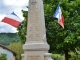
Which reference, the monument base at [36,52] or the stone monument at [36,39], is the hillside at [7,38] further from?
the monument base at [36,52]

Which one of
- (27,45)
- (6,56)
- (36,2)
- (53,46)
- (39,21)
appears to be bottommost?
(6,56)

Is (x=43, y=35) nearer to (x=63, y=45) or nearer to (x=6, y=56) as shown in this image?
(x=63, y=45)

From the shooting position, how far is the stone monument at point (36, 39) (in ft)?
57.3

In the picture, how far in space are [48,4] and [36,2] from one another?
11.3 m

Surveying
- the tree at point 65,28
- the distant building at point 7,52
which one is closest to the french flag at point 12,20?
the tree at point 65,28

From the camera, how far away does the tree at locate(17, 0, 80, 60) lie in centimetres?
2734

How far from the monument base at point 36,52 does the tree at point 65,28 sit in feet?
30.3

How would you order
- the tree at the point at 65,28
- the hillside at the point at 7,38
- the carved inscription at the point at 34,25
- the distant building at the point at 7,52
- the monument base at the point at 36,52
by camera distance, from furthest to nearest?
the hillside at the point at 7,38 → the distant building at the point at 7,52 → the tree at the point at 65,28 → the carved inscription at the point at 34,25 → the monument base at the point at 36,52

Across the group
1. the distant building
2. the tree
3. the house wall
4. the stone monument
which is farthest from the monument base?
the house wall

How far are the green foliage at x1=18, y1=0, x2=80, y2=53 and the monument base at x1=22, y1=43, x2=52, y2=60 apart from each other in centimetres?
925

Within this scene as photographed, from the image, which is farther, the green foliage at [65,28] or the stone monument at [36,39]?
the green foliage at [65,28]

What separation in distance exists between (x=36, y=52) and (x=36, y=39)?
0.76 m

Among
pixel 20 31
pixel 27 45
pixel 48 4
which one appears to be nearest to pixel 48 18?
pixel 48 4

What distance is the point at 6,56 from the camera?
46.0m
